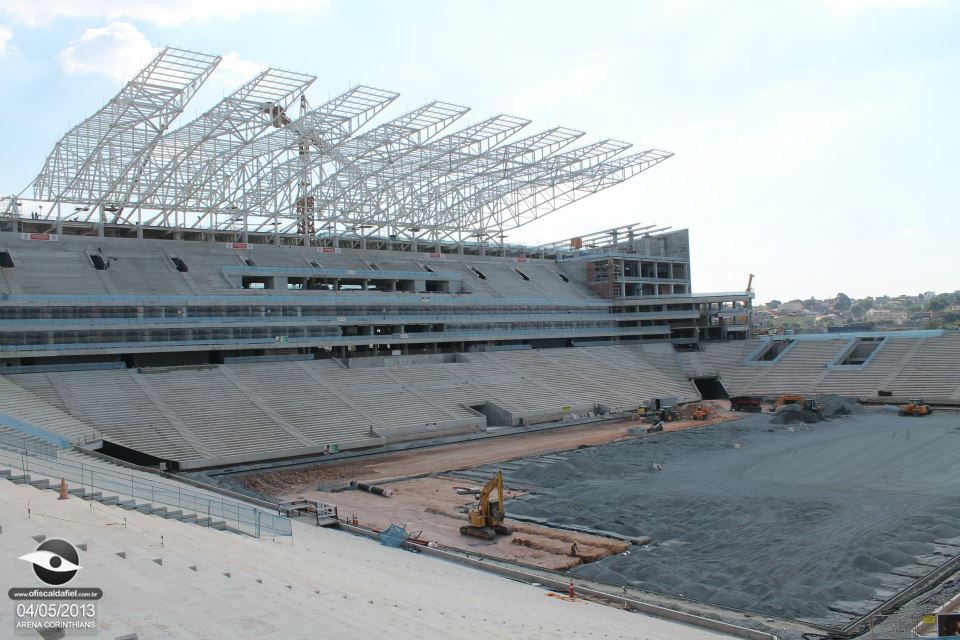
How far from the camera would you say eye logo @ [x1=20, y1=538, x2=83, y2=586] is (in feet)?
31.4

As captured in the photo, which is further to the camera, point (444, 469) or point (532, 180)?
point (532, 180)

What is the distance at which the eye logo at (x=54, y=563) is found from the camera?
9.57m

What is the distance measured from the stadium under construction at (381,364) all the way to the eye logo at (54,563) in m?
0.92

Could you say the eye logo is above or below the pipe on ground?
above

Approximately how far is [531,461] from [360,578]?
835 inches

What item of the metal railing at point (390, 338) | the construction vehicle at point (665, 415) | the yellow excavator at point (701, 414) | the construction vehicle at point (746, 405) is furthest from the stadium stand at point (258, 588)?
the construction vehicle at point (746, 405)

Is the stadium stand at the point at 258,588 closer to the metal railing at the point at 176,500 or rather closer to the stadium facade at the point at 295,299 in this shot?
the metal railing at the point at 176,500

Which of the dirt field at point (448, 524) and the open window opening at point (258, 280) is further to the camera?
the open window opening at point (258, 280)

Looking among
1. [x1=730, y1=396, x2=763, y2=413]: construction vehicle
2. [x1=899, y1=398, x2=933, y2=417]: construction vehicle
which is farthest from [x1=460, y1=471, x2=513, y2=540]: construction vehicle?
[x1=899, y1=398, x2=933, y2=417]: construction vehicle

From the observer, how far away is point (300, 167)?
5300 cm

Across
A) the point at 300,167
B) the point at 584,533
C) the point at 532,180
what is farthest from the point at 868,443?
the point at 300,167

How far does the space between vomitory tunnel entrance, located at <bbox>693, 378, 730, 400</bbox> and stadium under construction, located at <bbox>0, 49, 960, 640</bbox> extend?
0.21m

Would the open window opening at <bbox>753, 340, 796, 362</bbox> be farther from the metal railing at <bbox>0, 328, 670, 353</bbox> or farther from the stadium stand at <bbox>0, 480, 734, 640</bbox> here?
the stadium stand at <bbox>0, 480, 734, 640</bbox>

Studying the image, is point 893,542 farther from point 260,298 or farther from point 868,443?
point 260,298
